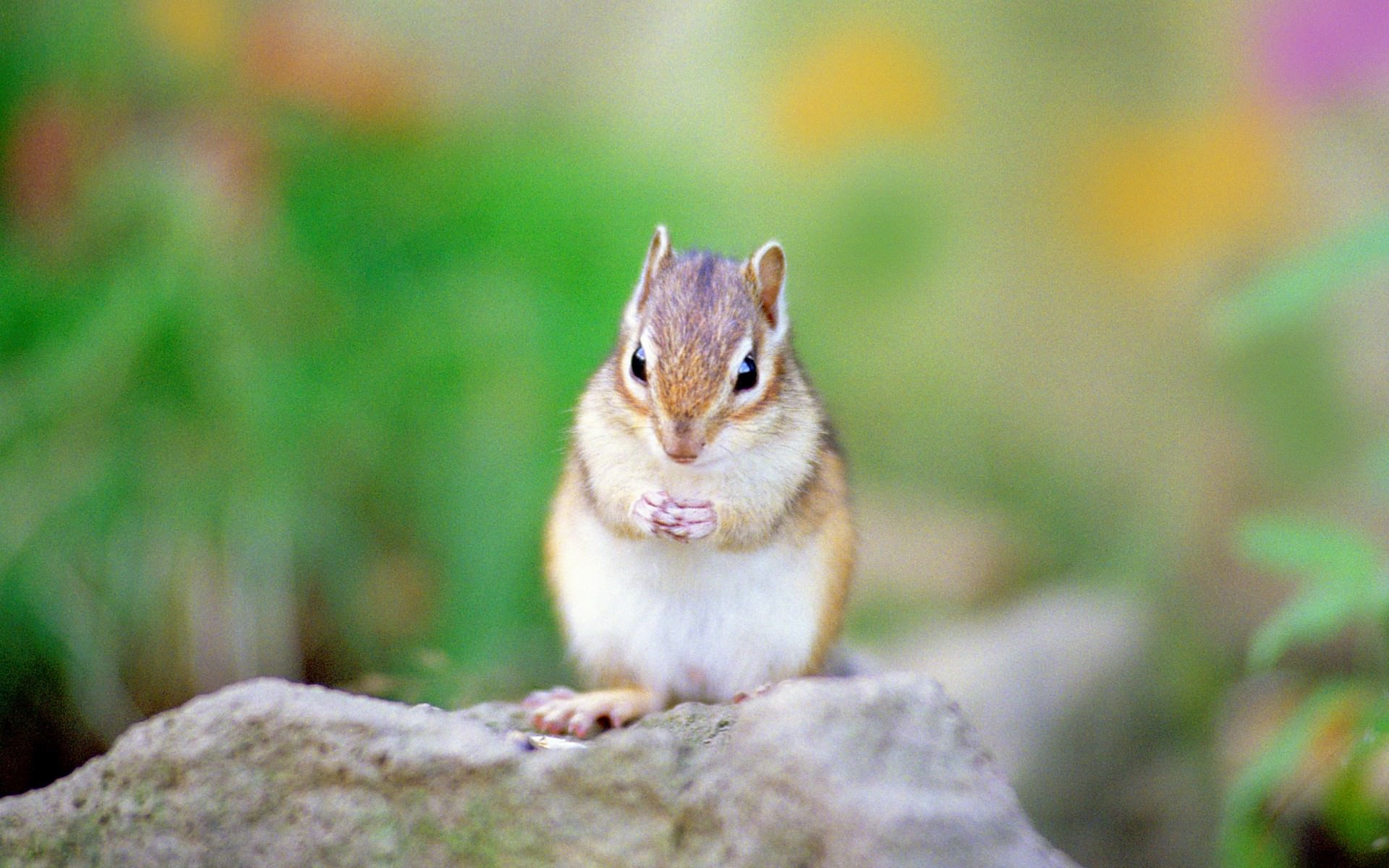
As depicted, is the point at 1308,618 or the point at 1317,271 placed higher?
the point at 1317,271

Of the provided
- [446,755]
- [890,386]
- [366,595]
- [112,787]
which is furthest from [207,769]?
[890,386]

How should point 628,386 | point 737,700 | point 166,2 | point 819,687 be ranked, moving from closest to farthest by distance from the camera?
point 819,687 < point 737,700 < point 628,386 < point 166,2

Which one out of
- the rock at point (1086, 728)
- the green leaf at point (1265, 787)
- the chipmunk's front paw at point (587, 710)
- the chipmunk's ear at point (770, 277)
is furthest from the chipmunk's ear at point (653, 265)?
the rock at point (1086, 728)

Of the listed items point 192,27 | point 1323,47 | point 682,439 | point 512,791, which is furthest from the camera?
point 1323,47

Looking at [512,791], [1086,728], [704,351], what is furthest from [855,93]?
[512,791]

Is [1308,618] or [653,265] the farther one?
[653,265]

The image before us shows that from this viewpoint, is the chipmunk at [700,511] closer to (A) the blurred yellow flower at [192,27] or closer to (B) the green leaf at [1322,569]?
(B) the green leaf at [1322,569]

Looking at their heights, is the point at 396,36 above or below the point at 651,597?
above

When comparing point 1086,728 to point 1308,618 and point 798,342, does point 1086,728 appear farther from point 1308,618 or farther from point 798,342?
point 798,342

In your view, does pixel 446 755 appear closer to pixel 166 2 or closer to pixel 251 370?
pixel 251 370
